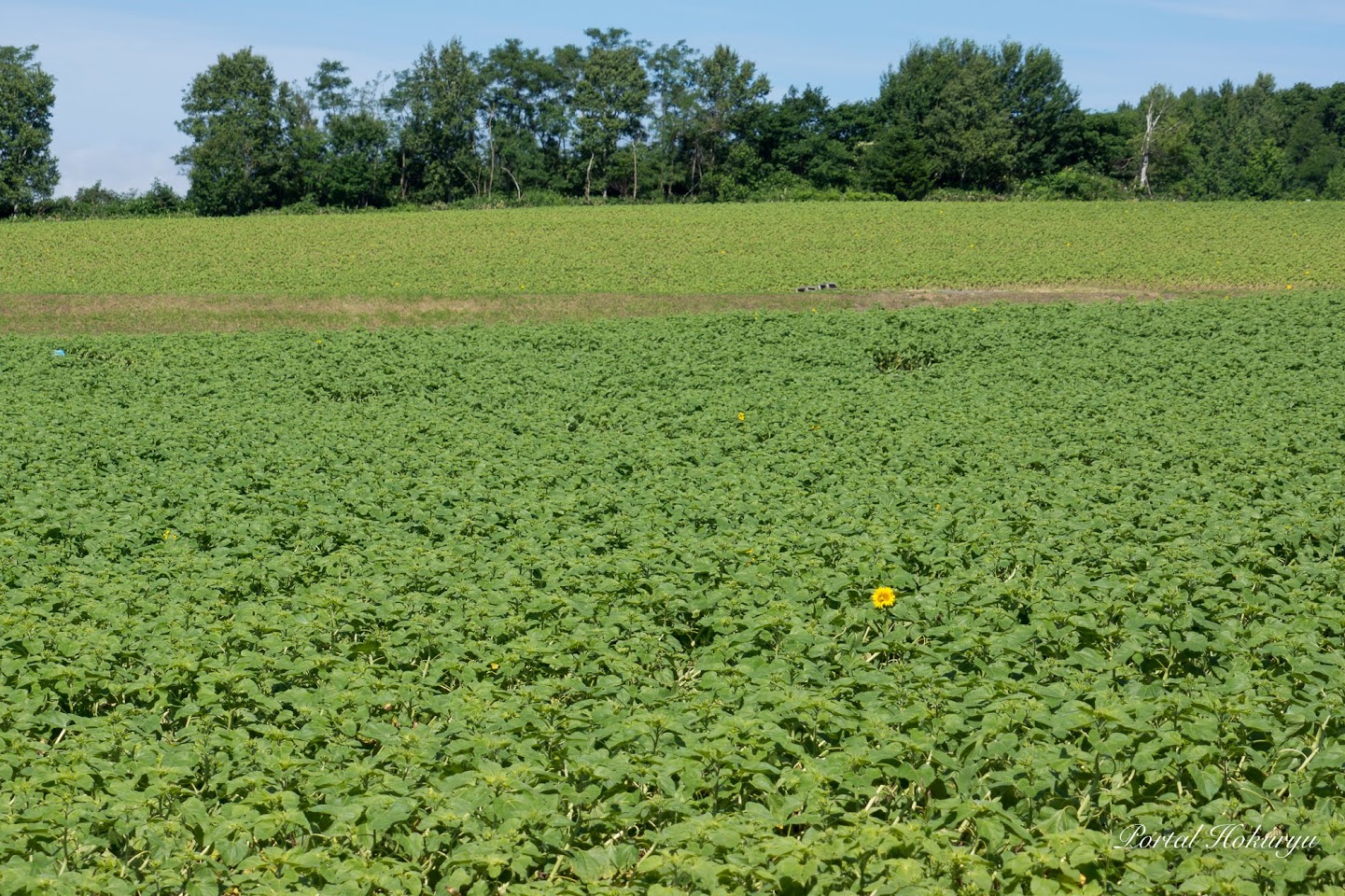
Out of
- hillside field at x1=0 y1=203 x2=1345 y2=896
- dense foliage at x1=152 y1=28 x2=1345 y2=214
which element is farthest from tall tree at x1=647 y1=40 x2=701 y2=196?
hillside field at x1=0 y1=203 x2=1345 y2=896

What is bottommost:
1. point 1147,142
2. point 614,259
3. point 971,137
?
point 614,259

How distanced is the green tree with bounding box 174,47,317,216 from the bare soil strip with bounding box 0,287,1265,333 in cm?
4243

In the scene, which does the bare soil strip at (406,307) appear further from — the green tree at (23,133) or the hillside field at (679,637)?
the green tree at (23,133)

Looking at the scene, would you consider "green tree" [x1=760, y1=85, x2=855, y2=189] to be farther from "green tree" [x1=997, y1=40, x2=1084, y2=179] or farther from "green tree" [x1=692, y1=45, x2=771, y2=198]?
"green tree" [x1=997, y1=40, x2=1084, y2=179]

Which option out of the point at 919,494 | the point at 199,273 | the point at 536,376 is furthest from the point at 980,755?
the point at 199,273

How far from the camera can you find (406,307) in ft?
93.4

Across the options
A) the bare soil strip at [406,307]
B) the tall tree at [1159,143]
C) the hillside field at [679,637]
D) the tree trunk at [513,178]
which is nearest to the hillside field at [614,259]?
the bare soil strip at [406,307]

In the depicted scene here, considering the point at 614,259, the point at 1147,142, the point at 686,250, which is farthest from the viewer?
the point at 1147,142

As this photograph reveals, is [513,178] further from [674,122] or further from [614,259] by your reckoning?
[614,259]

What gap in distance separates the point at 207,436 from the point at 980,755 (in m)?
10.4

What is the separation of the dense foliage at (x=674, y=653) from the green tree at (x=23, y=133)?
200ft

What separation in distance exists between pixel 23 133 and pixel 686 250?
4797 cm

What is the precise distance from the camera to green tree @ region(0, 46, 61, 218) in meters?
65.0

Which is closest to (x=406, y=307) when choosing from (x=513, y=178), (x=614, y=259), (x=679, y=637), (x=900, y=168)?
(x=614, y=259)
